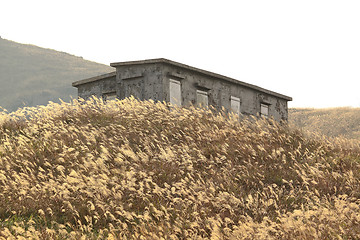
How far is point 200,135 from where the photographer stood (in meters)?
11.6

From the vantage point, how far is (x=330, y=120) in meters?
48.0

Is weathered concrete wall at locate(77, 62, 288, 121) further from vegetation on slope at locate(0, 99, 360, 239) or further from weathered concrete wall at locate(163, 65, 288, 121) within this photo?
vegetation on slope at locate(0, 99, 360, 239)

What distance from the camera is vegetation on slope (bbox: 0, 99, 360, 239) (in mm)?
6551

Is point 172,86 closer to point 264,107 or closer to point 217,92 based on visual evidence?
point 217,92

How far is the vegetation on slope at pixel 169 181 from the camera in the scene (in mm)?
6551

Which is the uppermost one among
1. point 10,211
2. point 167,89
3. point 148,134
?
point 167,89

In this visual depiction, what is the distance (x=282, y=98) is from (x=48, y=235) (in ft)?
81.5

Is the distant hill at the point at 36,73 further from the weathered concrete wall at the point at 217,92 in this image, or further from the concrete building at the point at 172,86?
the weathered concrete wall at the point at 217,92

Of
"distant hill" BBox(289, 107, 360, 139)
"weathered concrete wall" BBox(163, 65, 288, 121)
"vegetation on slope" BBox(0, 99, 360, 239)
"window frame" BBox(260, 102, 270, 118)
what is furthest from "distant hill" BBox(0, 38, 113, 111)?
"vegetation on slope" BBox(0, 99, 360, 239)

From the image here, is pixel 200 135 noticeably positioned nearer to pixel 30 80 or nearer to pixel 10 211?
pixel 10 211

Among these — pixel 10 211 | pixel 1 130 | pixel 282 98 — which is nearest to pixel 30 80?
pixel 282 98

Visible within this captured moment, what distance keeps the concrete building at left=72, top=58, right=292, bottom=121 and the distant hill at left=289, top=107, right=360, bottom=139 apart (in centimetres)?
1757

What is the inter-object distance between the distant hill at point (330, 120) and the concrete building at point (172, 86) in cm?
1757

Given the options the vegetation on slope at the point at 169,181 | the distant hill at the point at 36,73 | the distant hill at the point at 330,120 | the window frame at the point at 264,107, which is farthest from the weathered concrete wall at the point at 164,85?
the distant hill at the point at 36,73
